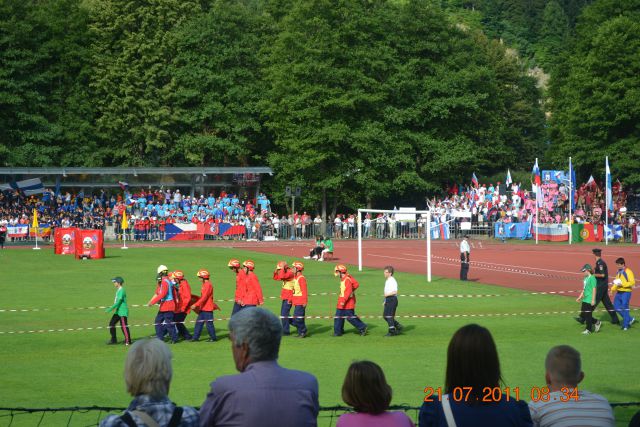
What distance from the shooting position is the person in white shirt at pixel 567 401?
646 cm

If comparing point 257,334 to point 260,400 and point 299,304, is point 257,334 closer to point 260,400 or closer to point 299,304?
point 260,400

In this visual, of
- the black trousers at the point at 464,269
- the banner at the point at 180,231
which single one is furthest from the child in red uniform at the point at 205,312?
the banner at the point at 180,231

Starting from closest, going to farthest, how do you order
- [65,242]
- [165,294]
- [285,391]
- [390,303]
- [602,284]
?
1. [285,391]
2. [165,294]
3. [390,303]
4. [602,284]
5. [65,242]

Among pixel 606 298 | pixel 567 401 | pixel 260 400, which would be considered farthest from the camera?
pixel 606 298

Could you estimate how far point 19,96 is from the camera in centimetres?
6962

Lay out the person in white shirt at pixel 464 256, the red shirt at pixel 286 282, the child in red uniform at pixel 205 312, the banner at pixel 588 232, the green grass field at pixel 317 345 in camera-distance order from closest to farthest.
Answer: the green grass field at pixel 317 345 → the child in red uniform at pixel 205 312 → the red shirt at pixel 286 282 → the person in white shirt at pixel 464 256 → the banner at pixel 588 232

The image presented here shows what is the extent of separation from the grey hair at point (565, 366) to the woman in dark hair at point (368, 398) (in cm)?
110

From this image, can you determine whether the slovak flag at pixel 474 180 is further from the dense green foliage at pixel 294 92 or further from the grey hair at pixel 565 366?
the grey hair at pixel 565 366

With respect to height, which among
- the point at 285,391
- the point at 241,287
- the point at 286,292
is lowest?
the point at 286,292

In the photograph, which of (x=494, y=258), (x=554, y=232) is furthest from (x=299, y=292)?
(x=554, y=232)

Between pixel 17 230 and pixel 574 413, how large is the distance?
56.2 m

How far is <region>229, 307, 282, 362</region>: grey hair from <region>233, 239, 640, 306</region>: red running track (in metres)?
25.1

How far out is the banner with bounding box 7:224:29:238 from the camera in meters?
58.6

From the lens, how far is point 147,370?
5.86m
